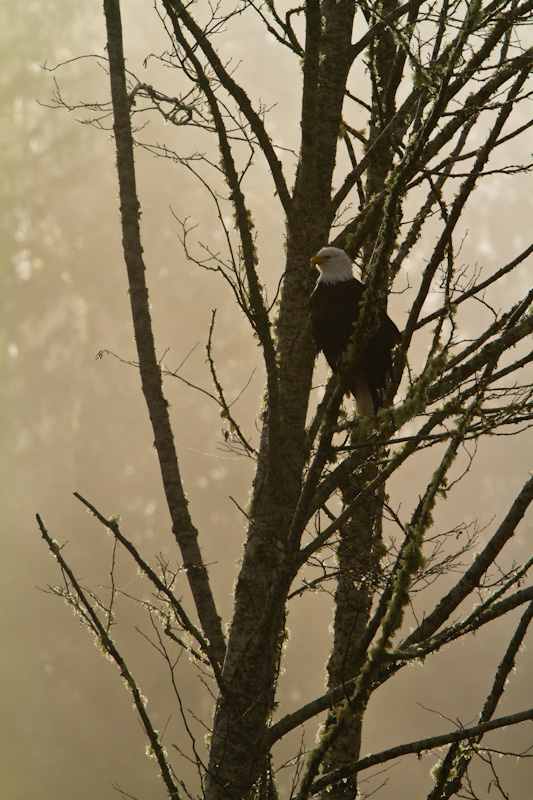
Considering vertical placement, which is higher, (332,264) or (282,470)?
(332,264)

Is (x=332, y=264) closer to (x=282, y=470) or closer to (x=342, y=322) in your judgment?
(x=342, y=322)

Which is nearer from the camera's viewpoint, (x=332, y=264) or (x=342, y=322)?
(x=332, y=264)

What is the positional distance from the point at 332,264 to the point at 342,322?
11.8 inches

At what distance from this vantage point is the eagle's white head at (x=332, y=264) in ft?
9.26

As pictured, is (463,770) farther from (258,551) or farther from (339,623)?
(339,623)

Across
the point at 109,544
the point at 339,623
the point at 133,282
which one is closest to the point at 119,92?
the point at 133,282

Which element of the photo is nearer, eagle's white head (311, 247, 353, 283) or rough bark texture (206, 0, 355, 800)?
rough bark texture (206, 0, 355, 800)

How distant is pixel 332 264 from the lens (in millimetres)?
2943

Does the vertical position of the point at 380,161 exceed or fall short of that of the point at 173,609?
it exceeds it

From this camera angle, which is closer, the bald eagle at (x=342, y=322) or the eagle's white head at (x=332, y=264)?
the eagle's white head at (x=332, y=264)

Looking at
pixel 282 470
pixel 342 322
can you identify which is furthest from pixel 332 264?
pixel 282 470

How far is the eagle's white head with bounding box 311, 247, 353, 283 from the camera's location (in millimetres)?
2822

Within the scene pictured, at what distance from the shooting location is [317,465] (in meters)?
2.16

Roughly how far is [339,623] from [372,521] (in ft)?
1.95
